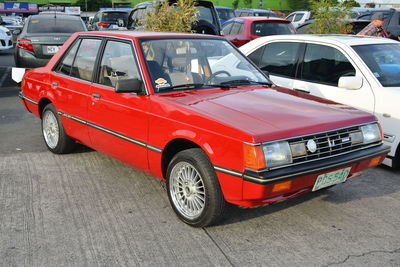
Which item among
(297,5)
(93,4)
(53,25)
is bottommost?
(53,25)

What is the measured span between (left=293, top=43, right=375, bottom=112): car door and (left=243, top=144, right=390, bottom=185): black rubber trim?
5.22 ft

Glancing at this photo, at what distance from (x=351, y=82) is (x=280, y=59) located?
1.39 m

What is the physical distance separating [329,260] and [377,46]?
11.5ft

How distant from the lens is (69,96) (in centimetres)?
509

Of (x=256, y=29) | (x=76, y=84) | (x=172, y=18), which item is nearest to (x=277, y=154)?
(x=76, y=84)

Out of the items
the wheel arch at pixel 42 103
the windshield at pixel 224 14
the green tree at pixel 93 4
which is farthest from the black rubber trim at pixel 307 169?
the green tree at pixel 93 4

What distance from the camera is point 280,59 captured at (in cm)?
636

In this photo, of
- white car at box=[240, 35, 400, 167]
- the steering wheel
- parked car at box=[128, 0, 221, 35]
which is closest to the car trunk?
parked car at box=[128, 0, 221, 35]

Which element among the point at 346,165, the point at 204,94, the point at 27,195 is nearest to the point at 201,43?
the point at 204,94

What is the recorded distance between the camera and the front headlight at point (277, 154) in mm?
3209

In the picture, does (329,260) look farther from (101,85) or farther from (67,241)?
(101,85)

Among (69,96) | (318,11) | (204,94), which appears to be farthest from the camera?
(318,11)

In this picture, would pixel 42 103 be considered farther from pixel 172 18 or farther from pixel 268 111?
pixel 172 18

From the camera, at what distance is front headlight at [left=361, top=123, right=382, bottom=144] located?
386cm
